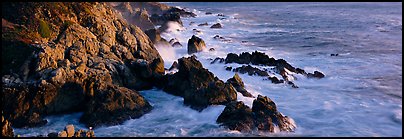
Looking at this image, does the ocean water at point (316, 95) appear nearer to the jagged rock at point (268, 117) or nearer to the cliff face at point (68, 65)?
A: the jagged rock at point (268, 117)

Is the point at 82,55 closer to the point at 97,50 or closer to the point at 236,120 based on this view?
the point at 97,50

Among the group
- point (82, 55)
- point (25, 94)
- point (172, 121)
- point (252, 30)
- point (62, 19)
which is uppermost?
point (252, 30)

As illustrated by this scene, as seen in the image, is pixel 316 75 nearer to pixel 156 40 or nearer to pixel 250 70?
pixel 250 70

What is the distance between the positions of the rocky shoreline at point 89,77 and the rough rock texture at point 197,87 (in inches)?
2.6

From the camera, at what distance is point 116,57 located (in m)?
31.2

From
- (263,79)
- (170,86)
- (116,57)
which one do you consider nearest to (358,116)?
(263,79)

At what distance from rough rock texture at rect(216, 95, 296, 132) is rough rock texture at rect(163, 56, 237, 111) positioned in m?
2.15

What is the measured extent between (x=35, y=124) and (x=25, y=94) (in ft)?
7.50

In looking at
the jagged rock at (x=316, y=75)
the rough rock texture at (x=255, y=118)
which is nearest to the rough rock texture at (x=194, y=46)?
the jagged rock at (x=316, y=75)

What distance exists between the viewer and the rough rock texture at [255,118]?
22.1 meters

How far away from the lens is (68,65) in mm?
26703

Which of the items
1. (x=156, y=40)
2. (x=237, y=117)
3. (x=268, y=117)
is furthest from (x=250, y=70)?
(x=156, y=40)

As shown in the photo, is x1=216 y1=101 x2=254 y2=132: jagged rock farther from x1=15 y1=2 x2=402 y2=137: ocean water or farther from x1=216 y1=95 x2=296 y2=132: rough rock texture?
x1=15 y1=2 x2=402 y2=137: ocean water

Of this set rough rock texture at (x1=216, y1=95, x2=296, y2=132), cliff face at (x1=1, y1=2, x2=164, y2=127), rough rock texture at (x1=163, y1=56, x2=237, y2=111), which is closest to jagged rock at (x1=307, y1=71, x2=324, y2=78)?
rough rock texture at (x1=163, y1=56, x2=237, y2=111)
